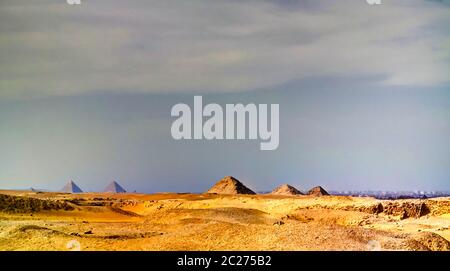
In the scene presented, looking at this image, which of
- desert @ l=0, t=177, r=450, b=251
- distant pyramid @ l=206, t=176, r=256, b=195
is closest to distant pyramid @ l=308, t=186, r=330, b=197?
desert @ l=0, t=177, r=450, b=251

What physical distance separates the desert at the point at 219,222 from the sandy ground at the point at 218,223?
0.08ft

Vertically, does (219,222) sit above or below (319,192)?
above

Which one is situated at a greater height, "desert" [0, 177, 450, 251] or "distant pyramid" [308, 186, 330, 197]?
"desert" [0, 177, 450, 251]

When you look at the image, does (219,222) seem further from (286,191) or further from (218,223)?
(286,191)

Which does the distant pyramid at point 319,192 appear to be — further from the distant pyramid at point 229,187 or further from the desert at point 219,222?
the distant pyramid at point 229,187

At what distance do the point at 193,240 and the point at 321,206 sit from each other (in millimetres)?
7849

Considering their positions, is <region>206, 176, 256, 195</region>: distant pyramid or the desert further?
<region>206, 176, 256, 195</region>: distant pyramid

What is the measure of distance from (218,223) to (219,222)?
1.39 ft

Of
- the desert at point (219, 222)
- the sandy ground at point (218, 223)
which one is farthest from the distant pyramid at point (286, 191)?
the sandy ground at point (218, 223)

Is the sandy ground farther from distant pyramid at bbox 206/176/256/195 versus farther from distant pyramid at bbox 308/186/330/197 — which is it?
distant pyramid at bbox 308/186/330/197

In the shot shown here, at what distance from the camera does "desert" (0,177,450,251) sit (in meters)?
15.3

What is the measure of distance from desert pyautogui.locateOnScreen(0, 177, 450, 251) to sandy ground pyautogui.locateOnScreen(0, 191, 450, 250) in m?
0.02

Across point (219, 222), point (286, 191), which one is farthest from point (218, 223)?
point (286, 191)

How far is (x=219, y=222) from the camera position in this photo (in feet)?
55.7
